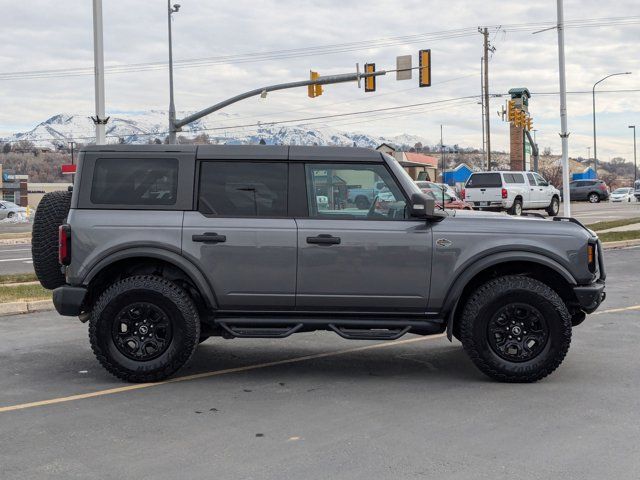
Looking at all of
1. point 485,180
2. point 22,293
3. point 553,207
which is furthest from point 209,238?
point 553,207

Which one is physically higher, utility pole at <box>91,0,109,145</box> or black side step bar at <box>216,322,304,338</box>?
utility pole at <box>91,0,109,145</box>

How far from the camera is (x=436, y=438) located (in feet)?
16.4

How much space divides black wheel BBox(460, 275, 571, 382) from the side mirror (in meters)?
0.80

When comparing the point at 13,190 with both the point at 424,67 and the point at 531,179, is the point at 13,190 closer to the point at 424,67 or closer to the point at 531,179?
the point at 531,179

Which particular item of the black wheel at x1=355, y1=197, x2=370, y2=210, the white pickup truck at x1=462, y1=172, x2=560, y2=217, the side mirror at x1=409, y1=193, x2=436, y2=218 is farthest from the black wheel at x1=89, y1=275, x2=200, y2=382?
the white pickup truck at x1=462, y1=172, x2=560, y2=217

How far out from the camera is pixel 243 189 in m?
6.70

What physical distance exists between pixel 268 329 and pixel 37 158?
5906 inches

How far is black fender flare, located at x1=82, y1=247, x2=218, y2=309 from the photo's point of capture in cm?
652

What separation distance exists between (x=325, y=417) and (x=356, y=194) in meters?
1.98

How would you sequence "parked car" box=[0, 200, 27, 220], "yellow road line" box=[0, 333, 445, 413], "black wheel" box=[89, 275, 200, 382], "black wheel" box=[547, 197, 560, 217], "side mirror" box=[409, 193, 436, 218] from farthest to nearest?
"parked car" box=[0, 200, 27, 220] < "black wheel" box=[547, 197, 560, 217] < "black wheel" box=[89, 275, 200, 382] < "side mirror" box=[409, 193, 436, 218] < "yellow road line" box=[0, 333, 445, 413]

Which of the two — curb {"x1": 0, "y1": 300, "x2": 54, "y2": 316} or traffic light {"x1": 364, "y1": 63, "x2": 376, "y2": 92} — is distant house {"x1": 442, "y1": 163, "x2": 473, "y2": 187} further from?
curb {"x1": 0, "y1": 300, "x2": 54, "y2": 316}

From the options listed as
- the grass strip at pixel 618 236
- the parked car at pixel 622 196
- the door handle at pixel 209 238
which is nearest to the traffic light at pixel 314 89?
the grass strip at pixel 618 236

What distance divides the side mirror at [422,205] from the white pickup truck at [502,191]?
25256 mm

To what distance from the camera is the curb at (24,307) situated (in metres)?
10.4
